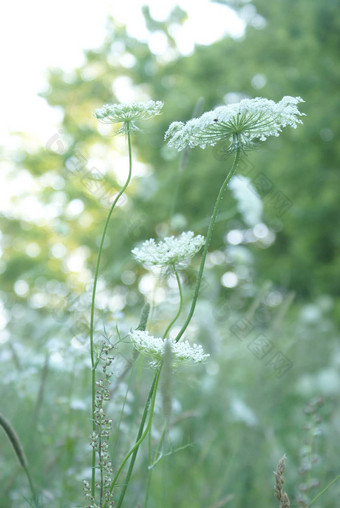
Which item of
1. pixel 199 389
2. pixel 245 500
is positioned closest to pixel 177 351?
pixel 245 500

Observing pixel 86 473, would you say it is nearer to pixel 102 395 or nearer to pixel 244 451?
pixel 102 395

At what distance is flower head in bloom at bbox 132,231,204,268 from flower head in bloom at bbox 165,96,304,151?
18 centimetres

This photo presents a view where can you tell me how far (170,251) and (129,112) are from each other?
29cm

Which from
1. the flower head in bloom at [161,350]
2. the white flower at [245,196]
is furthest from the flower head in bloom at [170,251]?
the white flower at [245,196]

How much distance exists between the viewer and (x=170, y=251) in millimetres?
1096

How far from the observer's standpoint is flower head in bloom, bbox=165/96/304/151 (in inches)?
A: 41.0

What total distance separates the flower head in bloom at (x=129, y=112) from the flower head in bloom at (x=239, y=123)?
0.21 ft

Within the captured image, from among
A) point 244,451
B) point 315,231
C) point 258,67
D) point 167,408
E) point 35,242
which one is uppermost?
point 35,242

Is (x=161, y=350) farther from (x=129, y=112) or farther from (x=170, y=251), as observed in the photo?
(x=129, y=112)

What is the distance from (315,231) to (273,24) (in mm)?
4536

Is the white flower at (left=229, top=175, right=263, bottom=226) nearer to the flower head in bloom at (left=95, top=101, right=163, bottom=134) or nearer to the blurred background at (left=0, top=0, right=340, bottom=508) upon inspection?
the blurred background at (left=0, top=0, right=340, bottom=508)

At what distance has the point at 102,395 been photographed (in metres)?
1.02

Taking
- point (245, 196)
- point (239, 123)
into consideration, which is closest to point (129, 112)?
point (239, 123)

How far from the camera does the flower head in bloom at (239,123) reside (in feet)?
3.42
